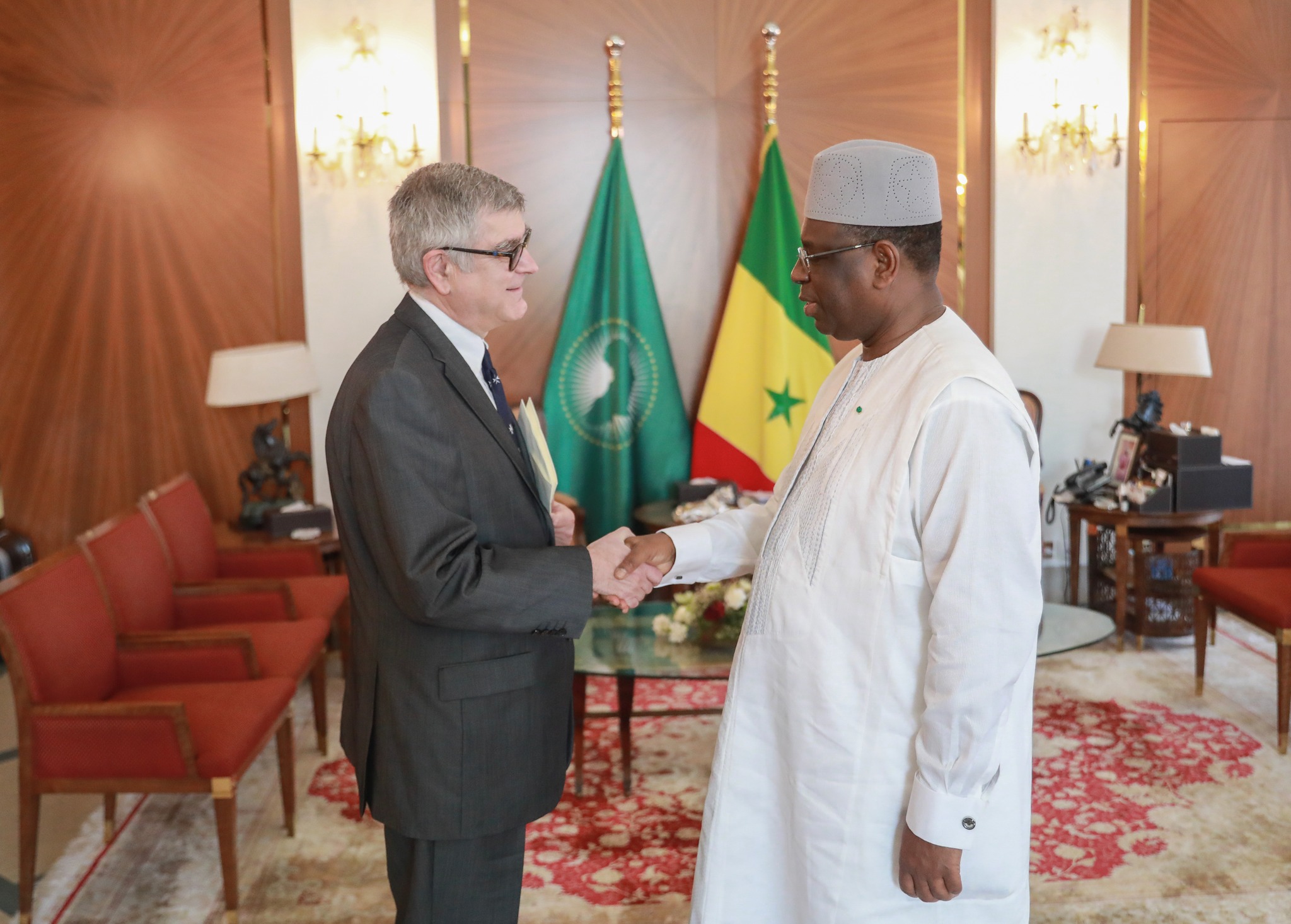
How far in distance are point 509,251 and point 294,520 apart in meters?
3.37

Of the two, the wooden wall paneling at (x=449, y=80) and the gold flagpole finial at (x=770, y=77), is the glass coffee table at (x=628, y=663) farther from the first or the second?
the gold flagpole finial at (x=770, y=77)

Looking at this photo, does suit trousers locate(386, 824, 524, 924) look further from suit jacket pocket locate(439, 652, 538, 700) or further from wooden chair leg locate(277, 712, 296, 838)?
wooden chair leg locate(277, 712, 296, 838)

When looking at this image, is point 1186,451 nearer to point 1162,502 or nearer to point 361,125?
point 1162,502

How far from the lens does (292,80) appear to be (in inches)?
216

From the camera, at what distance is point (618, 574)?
2150 millimetres

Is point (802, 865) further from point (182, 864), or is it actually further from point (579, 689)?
point (182, 864)

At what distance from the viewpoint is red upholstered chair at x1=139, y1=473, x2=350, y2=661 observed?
427cm

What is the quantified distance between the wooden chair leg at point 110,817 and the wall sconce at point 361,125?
3.18 m

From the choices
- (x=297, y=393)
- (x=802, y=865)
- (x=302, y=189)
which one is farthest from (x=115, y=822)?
(x=302, y=189)

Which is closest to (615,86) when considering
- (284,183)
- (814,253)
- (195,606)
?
(284,183)

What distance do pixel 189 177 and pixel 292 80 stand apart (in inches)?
27.5

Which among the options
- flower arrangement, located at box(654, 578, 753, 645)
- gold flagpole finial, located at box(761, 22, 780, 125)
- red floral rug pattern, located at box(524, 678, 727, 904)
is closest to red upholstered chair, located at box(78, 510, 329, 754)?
red floral rug pattern, located at box(524, 678, 727, 904)

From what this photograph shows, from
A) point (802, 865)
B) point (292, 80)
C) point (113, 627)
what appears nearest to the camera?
point (802, 865)

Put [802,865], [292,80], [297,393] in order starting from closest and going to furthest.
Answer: [802,865] < [297,393] < [292,80]
